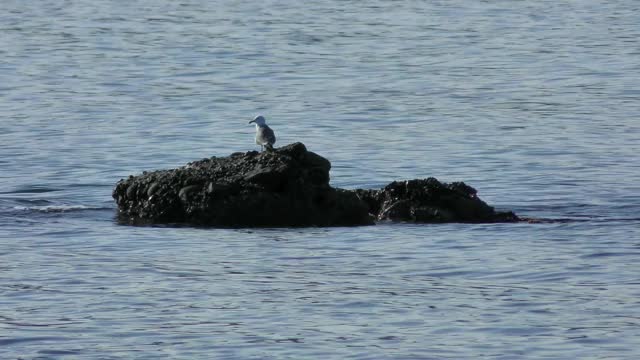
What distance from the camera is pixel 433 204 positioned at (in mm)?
17656

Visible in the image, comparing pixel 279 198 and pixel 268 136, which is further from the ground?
pixel 268 136

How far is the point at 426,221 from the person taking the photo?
17.5 metres

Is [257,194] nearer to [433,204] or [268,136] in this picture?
[433,204]

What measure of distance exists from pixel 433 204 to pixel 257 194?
1.88m

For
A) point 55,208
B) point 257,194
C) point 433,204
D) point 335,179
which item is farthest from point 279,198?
point 335,179

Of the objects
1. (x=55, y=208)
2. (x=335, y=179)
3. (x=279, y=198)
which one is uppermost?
(x=279, y=198)

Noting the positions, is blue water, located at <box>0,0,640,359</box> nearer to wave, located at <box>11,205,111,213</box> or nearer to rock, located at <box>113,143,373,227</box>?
wave, located at <box>11,205,111,213</box>

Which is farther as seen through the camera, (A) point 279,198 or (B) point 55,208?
(B) point 55,208

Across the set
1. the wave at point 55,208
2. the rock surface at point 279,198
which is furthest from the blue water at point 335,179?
the rock surface at point 279,198

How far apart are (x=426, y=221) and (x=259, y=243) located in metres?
1.96

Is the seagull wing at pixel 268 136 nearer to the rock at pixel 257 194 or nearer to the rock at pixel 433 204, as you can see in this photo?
the rock at pixel 257 194

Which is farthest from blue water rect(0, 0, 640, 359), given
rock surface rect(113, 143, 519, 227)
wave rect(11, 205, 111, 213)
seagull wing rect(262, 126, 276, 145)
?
seagull wing rect(262, 126, 276, 145)

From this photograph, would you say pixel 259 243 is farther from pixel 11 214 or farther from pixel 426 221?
pixel 11 214

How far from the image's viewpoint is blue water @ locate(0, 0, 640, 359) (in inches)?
512
